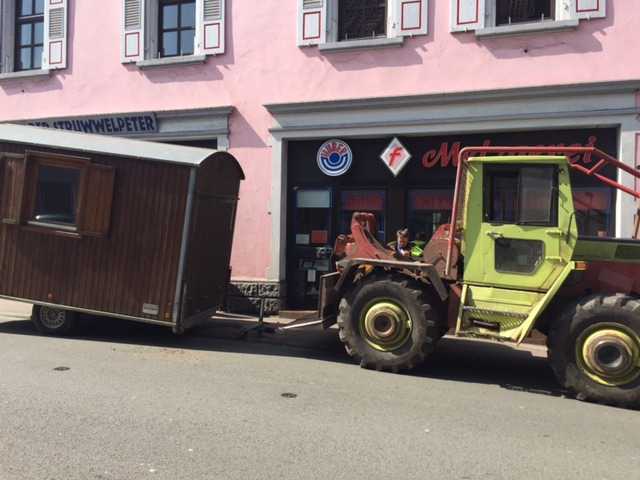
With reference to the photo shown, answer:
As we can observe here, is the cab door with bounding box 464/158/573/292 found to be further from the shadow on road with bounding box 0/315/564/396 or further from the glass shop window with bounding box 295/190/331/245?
the glass shop window with bounding box 295/190/331/245

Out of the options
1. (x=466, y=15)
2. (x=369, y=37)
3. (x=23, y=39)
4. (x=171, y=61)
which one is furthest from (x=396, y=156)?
(x=23, y=39)

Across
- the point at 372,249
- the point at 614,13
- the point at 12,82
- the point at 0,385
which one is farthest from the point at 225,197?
the point at 12,82

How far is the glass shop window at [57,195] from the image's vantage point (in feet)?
26.3

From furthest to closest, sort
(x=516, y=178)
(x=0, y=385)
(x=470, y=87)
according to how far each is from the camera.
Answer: (x=470, y=87) < (x=516, y=178) < (x=0, y=385)

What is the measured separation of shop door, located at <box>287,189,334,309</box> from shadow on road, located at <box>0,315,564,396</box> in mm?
1705

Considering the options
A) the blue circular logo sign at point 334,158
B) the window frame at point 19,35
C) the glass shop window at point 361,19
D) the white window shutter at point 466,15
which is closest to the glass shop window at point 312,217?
the blue circular logo sign at point 334,158

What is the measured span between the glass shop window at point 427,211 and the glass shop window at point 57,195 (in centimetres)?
585

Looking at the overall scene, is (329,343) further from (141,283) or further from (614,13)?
(614,13)

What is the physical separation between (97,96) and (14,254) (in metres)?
5.69

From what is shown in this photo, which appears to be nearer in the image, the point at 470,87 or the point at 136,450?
the point at 136,450

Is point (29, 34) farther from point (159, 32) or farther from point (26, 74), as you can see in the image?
point (159, 32)

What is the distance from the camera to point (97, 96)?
12.8 meters

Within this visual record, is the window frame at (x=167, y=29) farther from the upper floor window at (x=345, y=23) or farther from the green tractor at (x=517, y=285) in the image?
the green tractor at (x=517, y=285)

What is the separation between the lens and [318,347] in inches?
328
